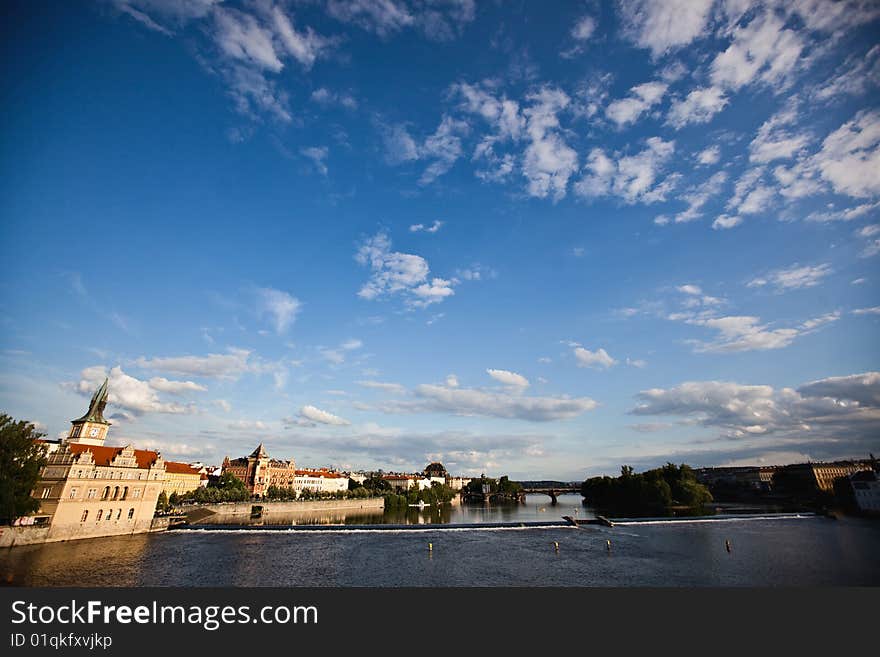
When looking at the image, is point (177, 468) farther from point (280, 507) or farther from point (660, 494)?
point (660, 494)

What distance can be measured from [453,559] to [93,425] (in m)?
93.3

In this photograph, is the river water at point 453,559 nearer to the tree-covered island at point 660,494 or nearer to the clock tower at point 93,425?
the tree-covered island at point 660,494

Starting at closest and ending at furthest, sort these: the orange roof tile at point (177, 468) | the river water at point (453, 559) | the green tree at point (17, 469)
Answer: the river water at point (453, 559), the green tree at point (17, 469), the orange roof tile at point (177, 468)

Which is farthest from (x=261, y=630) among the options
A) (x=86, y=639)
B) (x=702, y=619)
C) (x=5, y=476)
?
(x=5, y=476)

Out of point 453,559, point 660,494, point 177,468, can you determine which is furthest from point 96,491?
point 660,494

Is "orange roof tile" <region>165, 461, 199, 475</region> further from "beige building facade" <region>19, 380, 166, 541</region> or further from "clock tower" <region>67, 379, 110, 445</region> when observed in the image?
"beige building facade" <region>19, 380, 166, 541</region>

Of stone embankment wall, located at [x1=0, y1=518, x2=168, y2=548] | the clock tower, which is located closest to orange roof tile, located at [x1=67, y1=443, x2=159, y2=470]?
stone embankment wall, located at [x1=0, y1=518, x2=168, y2=548]

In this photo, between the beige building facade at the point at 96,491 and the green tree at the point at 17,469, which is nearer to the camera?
the green tree at the point at 17,469

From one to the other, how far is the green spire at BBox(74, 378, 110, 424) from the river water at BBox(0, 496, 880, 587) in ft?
168

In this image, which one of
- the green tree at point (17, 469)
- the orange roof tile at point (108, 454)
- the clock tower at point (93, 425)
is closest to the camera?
the green tree at point (17, 469)

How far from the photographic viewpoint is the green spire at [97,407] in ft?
319

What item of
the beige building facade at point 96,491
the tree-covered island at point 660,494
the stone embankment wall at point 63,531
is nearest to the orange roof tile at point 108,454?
the beige building facade at point 96,491

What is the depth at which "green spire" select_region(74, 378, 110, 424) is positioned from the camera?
97.2 m

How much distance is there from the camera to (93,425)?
96875mm
